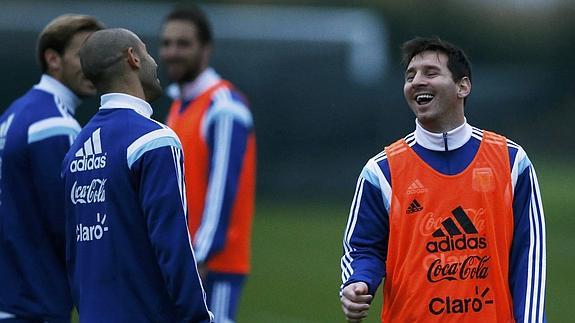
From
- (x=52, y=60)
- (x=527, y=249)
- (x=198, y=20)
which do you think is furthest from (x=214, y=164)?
(x=527, y=249)

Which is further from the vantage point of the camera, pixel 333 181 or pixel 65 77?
pixel 333 181

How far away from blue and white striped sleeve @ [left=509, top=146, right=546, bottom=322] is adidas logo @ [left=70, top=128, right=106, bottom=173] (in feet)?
5.62

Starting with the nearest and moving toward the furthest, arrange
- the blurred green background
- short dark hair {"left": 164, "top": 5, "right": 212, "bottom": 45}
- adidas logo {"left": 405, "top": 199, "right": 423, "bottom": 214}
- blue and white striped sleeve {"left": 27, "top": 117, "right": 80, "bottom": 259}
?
adidas logo {"left": 405, "top": 199, "right": 423, "bottom": 214} → blue and white striped sleeve {"left": 27, "top": 117, "right": 80, "bottom": 259} → short dark hair {"left": 164, "top": 5, "right": 212, "bottom": 45} → the blurred green background

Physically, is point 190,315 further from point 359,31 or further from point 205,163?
point 359,31

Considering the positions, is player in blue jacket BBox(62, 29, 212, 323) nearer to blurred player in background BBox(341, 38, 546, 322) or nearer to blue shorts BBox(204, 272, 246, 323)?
blurred player in background BBox(341, 38, 546, 322)

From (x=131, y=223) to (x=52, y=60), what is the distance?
1637mm

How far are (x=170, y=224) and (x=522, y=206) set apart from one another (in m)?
1.46

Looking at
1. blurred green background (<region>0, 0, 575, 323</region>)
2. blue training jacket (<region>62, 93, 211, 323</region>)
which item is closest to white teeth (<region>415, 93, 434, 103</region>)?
blue training jacket (<region>62, 93, 211, 323</region>)

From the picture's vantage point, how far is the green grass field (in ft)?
39.8

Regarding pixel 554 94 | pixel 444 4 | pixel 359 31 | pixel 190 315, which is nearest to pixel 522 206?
pixel 190 315

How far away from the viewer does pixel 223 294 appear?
757 centimetres

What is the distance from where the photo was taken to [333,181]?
23.5 metres

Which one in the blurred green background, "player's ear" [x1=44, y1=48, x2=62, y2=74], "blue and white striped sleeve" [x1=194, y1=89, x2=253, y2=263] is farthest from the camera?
the blurred green background

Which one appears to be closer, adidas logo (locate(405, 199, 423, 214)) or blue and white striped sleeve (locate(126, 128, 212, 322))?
blue and white striped sleeve (locate(126, 128, 212, 322))
